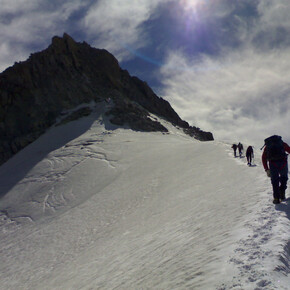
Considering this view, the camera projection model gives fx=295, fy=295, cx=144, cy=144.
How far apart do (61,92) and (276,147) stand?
164 ft

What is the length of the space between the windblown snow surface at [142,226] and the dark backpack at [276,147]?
996 millimetres

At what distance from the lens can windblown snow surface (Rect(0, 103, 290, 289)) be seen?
4.05 meters

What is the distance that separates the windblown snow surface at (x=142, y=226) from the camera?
4055 mm

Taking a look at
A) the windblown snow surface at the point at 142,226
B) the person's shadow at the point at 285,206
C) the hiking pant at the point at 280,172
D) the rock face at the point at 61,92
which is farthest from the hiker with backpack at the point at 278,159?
the rock face at the point at 61,92

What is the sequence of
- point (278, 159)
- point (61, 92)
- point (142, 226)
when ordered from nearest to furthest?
point (278, 159), point (142, 226), point (61, 92)

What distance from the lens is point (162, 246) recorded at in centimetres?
595

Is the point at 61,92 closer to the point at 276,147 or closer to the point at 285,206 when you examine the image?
the point at 276,147

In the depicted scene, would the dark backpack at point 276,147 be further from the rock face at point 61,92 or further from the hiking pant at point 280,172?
the rock face at point 61,92

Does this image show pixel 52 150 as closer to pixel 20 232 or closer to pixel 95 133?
pixel 95 133

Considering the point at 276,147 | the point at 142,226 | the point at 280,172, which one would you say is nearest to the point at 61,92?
the point at 142,226

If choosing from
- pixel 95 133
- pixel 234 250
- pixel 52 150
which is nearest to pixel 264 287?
pixel 234 250

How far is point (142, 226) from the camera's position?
8.93 metres

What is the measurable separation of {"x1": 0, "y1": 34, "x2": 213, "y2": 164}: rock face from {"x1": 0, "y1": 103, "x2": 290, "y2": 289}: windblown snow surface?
64.9 feet

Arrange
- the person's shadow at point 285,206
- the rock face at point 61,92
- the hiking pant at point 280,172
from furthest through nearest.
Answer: the rock face at point 61,92 < the hiking pant at point 280,172 < the person's shadow at point 285,206
